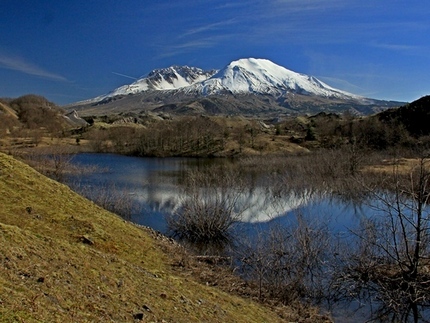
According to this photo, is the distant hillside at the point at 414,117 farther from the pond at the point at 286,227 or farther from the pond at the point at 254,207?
the pond at the point at 254,207

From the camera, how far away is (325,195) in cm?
2991

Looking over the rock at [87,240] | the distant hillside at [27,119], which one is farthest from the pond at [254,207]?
the distant hillside at [27,119]

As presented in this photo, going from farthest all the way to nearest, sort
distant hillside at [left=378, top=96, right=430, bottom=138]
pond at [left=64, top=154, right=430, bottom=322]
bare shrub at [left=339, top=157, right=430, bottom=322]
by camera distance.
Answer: distant hillside at [left=378, top=96, right=430, bottom=138] → pond at [left=64, top=154, right=430, bottom=322] → bare shrub at [left=339, top=157, right=430, bottom=322]

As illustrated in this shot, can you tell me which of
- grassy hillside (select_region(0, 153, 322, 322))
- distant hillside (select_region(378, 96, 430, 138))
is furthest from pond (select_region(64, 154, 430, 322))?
distant hillside (select_region(378, 96, 430, 138))

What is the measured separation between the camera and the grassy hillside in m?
6.07

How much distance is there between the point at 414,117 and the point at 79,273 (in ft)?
248

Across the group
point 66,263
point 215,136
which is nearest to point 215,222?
point 66,263

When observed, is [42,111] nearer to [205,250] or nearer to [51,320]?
[205,250]

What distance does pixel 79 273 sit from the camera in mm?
7754

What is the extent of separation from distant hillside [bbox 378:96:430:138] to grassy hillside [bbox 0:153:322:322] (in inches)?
2462

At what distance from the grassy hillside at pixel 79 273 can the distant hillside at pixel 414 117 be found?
6253 centimetres

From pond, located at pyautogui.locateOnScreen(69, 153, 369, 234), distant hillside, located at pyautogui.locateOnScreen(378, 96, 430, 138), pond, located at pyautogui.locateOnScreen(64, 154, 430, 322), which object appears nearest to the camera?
pond, located at pyautogui.locateOnScreen(64, 154, 430, 322)

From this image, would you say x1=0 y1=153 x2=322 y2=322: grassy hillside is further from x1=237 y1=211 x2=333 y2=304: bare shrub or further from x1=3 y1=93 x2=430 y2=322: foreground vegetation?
x1=237 y1=211 x2=333 y2=304: bare shrub

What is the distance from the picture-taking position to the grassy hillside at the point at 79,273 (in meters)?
6.07
